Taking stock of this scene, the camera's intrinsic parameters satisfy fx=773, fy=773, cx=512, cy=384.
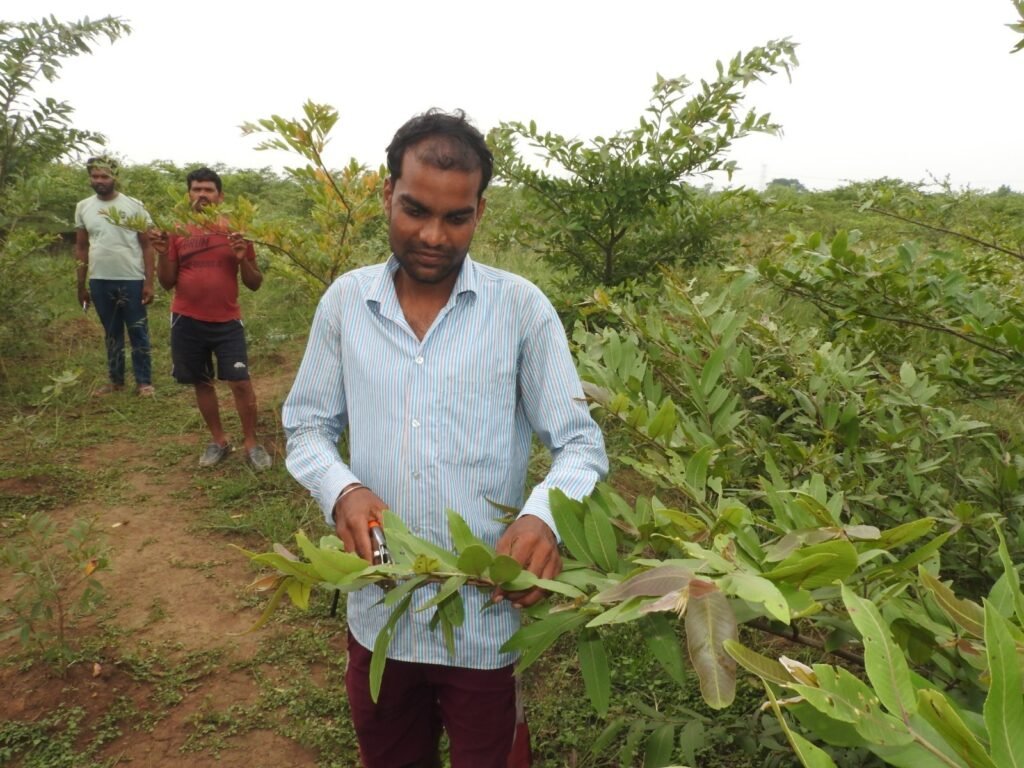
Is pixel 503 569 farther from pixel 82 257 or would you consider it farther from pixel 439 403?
pixel 82 257

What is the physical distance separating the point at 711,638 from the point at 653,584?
71mm

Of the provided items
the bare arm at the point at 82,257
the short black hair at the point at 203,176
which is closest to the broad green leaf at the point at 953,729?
the short black hair at the point at 203,176

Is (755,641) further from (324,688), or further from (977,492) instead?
(324,688)

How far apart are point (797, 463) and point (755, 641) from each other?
1346 millimetres

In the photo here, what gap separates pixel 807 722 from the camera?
24.5 inches

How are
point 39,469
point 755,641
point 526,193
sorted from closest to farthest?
point 755,641, point 526,193, point 39,469

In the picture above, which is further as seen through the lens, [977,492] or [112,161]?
[112,161]

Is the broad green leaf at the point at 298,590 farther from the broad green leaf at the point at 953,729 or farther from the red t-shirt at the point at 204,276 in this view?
the red t-shirt at the point at 204,276

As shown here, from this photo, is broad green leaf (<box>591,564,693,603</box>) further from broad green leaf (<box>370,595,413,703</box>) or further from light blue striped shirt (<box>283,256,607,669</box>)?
light blue striped shirt (<box>283,256,607,669</box>)

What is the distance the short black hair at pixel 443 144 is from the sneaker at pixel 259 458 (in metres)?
3.11

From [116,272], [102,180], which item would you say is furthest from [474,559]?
[116,272]

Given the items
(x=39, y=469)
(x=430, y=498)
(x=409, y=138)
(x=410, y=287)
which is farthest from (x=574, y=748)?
(x=39, y=469)

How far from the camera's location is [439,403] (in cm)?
150

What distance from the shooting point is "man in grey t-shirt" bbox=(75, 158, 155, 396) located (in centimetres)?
522
